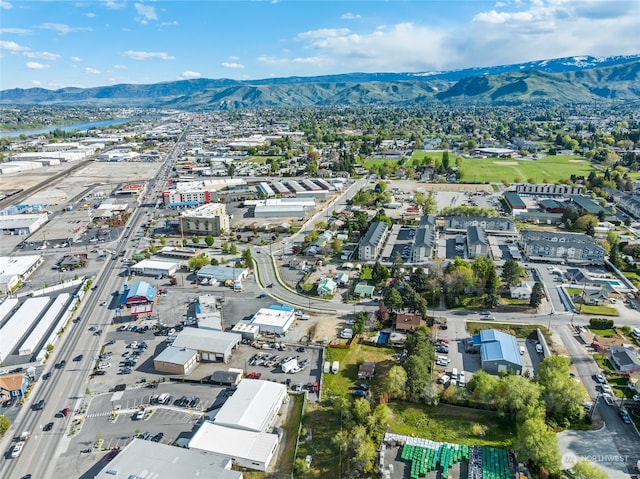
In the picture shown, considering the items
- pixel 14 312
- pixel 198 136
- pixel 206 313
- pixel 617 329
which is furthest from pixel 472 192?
pixel 198 136

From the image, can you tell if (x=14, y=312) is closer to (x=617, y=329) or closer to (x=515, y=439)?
(x=515, y=439)

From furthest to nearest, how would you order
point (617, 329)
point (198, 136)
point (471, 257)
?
point (198, 136)
point (471, 257)
point (617, 329)

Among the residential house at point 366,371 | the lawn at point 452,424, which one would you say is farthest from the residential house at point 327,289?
the lawn at point 452,424

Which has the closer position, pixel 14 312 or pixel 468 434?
pixel 468 434

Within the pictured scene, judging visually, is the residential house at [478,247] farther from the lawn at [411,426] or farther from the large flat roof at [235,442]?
the large flat roof at [235,442]

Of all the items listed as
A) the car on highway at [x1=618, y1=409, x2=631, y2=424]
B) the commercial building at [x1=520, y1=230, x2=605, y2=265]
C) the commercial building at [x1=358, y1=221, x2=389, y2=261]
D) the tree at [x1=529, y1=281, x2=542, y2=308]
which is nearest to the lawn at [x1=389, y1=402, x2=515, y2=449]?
the car on highway at [x1=618, y1=409, x2=631, y2=424]

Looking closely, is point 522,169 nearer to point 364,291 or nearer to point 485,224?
point 485,224

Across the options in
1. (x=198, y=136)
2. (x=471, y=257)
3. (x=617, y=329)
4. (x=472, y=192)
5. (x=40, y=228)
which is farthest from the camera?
(x=198, y=136)
